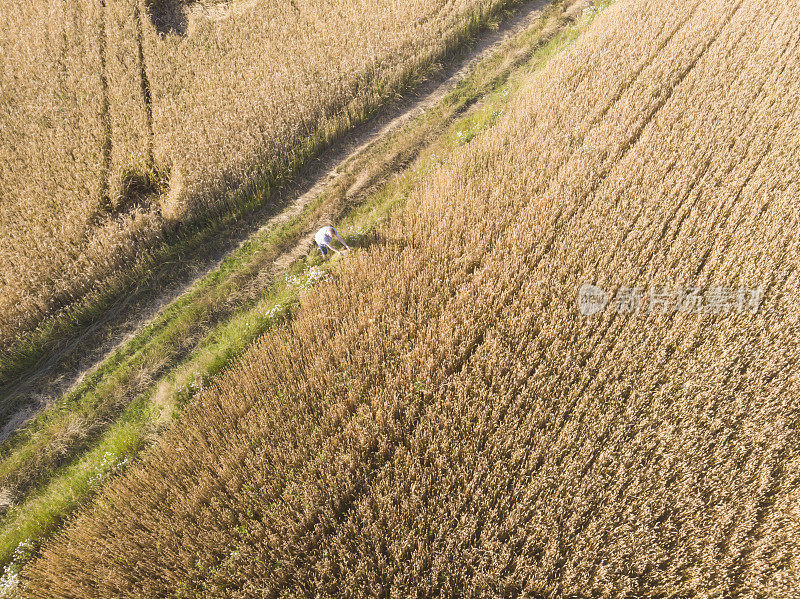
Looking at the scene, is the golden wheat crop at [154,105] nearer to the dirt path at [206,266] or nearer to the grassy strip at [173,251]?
the grassy strip at [173,251]

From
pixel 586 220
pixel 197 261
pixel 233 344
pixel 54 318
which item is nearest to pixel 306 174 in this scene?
pixel 197 261

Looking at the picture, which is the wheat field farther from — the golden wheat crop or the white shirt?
the golden wheat crop

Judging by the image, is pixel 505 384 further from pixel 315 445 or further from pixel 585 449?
pixel 315 445

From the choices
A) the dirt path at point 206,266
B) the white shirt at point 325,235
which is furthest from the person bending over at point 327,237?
the dirt path at point 206,266

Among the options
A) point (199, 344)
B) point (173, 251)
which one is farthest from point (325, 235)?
point (173, 251)

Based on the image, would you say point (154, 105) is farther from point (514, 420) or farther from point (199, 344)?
point (514, 420)

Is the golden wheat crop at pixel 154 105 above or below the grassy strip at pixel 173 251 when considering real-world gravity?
above
